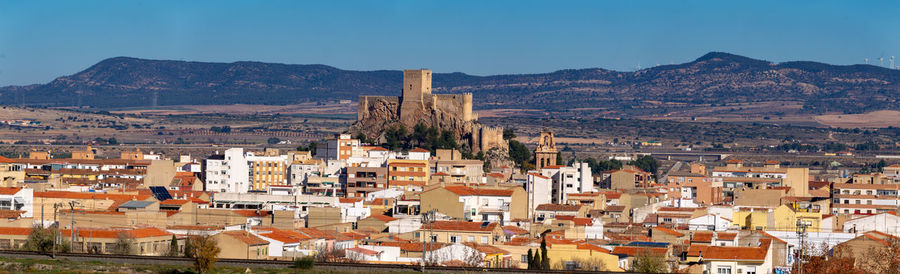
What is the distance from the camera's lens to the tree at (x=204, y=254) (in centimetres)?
4253

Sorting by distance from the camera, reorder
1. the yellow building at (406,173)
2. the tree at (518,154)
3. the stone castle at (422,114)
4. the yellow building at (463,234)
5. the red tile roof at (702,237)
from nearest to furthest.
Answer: the red tile roof at (702,237)
the yellow building at (463,234)
the yellow building at (406,173)
the tree at (518,154)
the stone castle at (422,114)

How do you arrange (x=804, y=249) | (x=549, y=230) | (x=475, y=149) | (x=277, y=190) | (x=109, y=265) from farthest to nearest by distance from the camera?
1. (x=475, y=149)
2. (x=277, y=190)
3. (x=549, y=230)
4. (x=804, y=249)
5. (x=109, y=265)

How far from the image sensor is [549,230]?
60781mm

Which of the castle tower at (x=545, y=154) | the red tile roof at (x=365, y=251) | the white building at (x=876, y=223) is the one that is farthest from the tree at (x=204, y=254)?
the castle tower at (x=545, y=154)

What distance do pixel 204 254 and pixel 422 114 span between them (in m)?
78.2

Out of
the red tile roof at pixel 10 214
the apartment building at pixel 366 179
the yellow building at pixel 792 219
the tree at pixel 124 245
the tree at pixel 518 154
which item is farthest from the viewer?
the tree at pixel 518 154

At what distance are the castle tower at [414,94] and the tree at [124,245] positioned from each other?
235 ft

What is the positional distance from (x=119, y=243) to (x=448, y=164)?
44.1 m

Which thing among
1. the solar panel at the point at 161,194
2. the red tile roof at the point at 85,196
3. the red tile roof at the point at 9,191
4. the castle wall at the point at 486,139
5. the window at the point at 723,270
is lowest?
the window at the point at 723,270

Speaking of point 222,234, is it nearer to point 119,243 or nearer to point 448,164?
point 119,243

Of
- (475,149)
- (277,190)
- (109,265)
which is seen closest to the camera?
(109,265)

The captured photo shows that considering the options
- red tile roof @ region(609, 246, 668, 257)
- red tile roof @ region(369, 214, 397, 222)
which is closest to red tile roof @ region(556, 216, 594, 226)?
red tile roof @ region(369, 214, 397, 222)

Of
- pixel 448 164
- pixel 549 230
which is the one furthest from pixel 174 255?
pixel 448 164

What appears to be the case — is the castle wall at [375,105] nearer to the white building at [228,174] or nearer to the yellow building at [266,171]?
the yellow building at [266,171]
